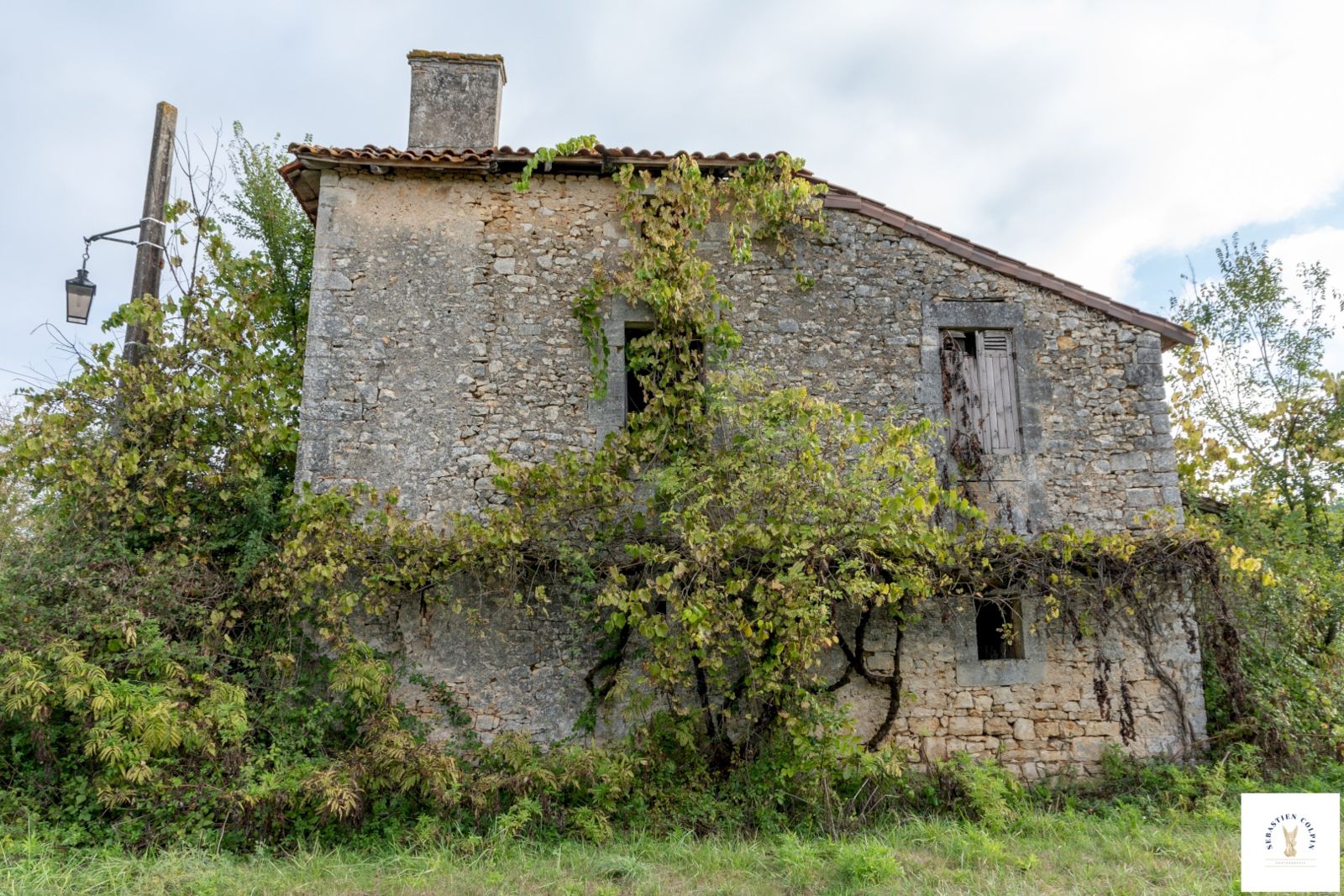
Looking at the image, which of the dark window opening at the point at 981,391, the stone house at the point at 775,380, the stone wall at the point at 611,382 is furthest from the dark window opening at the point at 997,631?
the dark window opening at the point at 981,391

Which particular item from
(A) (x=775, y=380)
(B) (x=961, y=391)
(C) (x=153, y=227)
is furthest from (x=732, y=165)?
(C) (x=153, y=227)

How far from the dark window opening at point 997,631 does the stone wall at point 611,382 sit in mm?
176

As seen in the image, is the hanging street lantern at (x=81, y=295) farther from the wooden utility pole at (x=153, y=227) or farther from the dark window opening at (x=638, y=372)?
the dark window opening at (x=638, y=372)

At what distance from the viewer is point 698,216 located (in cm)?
733

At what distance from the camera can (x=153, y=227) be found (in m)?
7.07

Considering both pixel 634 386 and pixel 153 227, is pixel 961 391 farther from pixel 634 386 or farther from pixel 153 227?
pixel 153 227

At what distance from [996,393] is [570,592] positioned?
4326 mm

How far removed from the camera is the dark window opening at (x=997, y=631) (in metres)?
6.98

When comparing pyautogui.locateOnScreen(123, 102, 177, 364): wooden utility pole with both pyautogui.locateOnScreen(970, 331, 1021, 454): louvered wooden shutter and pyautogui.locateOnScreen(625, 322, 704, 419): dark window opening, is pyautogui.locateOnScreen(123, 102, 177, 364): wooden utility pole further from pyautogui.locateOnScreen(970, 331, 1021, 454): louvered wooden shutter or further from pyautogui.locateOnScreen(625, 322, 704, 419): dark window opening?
pyautogui.locateOnScreen(970, 331, 1021, 454): louvered wooden shutter

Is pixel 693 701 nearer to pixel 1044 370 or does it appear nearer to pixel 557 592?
pixel 557 592

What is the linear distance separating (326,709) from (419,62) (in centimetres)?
647

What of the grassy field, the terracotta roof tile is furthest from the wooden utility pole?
the grassy field

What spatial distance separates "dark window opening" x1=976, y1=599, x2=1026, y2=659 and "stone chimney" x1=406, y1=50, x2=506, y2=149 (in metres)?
6.68

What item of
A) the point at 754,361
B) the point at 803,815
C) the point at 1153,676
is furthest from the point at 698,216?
Result: the point at 1153,676
